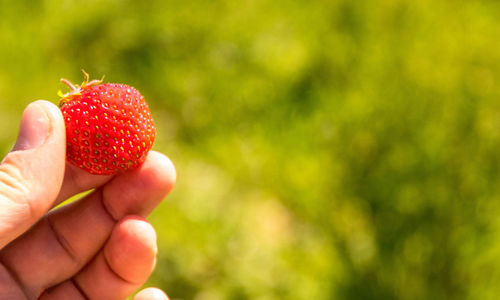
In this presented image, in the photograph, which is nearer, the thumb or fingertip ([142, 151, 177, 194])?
the thumb

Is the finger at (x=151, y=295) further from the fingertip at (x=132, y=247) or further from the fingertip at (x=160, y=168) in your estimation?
the fingertip at (x=160, y=168)

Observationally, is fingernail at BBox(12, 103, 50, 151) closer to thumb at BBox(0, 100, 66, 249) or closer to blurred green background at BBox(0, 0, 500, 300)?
thumb at BBox(0, 100, 66, 249)

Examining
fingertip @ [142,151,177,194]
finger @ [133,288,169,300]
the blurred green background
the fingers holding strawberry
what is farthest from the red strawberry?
the blurred green background

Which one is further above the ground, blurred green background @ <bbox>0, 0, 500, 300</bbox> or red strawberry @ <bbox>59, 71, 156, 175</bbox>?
red strawberry @ <bbox>59, 71, 156, 175</bbox>

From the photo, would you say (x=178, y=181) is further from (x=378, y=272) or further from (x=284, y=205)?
(x=378, y=272)

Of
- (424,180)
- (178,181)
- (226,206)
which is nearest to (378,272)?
(424,180)

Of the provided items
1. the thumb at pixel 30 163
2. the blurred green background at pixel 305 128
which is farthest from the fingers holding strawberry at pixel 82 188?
the blurred green background at pixel 305 128
